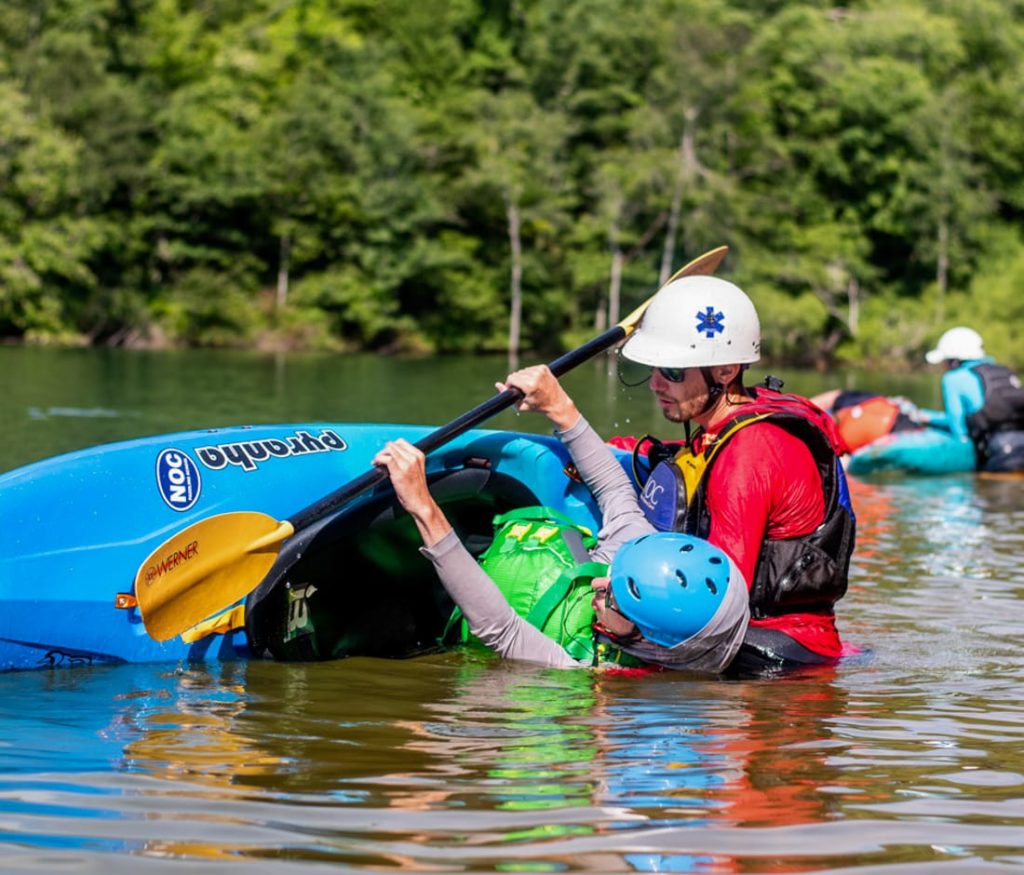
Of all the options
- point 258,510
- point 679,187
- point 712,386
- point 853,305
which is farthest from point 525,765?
point 853,305

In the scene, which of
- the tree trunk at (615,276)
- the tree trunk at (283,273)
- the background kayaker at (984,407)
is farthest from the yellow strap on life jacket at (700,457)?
the tree trunk at (615,276)

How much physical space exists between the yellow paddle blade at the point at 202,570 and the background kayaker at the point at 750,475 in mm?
1227

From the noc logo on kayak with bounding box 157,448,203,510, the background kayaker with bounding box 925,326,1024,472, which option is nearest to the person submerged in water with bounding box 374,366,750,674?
the noc logo on kayak with bounding box 157,448,203,510

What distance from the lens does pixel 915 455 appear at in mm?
12266

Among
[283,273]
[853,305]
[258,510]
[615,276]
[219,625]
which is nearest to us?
[219,625]

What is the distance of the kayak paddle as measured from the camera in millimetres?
4719

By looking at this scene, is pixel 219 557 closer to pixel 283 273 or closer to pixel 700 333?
pixel 700 333

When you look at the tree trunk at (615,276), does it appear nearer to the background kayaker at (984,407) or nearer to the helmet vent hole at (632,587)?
the background kayaker at (984,407)

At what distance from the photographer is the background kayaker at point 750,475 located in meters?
4.36

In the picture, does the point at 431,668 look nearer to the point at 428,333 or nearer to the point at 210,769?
the point at 210,769

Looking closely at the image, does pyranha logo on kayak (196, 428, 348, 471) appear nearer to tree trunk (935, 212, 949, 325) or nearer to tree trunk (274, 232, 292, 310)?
tree trunk (274, 232, 292, 310)

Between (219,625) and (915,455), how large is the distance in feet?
27.7

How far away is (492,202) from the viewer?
41.8 meters

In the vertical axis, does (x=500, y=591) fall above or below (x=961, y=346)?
below
